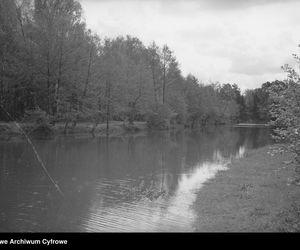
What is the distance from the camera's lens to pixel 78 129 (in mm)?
59812

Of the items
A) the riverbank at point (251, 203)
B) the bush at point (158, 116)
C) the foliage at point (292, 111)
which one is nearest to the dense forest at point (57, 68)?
the bush at point (158, 116)

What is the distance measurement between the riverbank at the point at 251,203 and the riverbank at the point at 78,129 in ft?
103

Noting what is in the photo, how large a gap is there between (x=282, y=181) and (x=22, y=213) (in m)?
11.3


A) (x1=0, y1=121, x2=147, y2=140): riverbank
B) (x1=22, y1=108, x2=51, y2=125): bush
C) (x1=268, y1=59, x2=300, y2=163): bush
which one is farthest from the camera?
(x1=22, y1=108, x2=51, y2=125): bush

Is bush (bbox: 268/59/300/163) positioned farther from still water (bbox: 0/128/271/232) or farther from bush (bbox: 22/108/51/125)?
bush (bbox: 22/108/51/125)

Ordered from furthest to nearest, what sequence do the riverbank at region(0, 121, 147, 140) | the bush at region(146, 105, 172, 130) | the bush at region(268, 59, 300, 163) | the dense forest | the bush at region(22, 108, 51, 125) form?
the bush at region(146, 105, 172, 130)
the dense forest
the bush at region(22, 108, 51, 125)
the riverbank at region(0, 121, 147, 140)
the bush at region(268, 59, 300, 163)

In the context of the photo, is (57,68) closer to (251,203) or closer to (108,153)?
(108,153)

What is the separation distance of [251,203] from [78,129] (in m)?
47.4

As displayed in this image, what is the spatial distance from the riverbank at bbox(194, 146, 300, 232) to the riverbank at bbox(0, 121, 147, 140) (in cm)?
3129

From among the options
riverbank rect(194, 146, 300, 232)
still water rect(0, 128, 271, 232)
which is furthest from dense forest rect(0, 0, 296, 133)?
riverbank rect(194, 146, 300, 232)

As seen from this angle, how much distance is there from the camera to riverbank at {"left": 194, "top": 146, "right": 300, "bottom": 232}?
11.6 metres

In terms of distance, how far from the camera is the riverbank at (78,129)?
152 feet

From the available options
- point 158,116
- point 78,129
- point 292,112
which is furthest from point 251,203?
point 158,116

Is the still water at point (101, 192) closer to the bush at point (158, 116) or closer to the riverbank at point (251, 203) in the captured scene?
the riverbank at point (251, 203)
